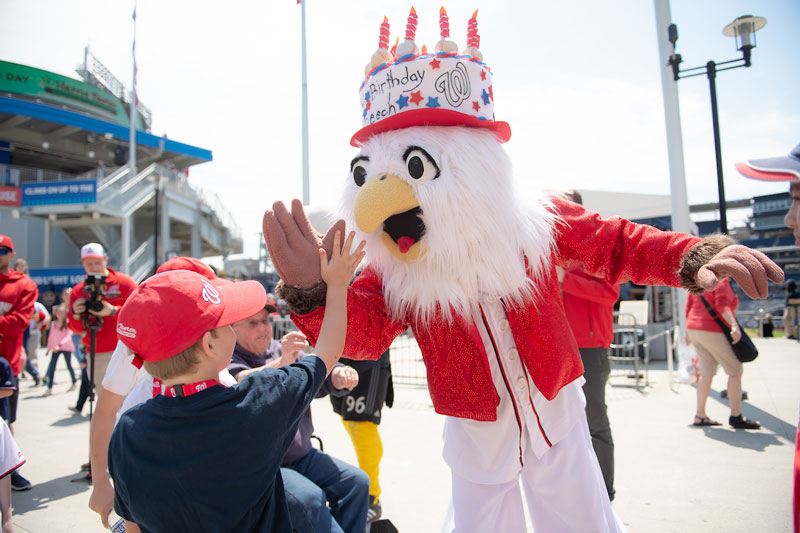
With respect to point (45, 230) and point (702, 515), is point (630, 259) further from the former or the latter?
point (45, 230)

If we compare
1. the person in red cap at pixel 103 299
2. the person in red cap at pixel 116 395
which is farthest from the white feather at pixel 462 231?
the person in red cap at pixel 103 299

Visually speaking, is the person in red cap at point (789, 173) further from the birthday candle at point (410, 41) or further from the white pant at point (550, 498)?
the birthday candle at point (410, 41)

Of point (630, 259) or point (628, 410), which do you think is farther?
point (628, 410)

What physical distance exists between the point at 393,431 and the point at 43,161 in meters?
30.3

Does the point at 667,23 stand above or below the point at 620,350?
above

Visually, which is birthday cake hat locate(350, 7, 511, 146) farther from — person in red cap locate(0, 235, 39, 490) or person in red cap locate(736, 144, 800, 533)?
person in red cap locate(0, 235, 39, 490)

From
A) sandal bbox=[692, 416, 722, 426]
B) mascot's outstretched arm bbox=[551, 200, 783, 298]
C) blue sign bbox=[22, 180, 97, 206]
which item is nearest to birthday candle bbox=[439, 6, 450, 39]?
mascot's outstretched arm bbox=[551, 200, 783, 298]

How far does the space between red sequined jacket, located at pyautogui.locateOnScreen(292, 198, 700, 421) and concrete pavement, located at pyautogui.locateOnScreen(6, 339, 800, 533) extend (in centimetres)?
163

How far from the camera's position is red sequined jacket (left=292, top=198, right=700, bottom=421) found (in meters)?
1.83

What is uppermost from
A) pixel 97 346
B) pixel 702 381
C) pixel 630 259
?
pixel 630 259

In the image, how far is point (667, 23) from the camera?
7.39 metres

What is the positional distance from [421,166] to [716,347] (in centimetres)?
449

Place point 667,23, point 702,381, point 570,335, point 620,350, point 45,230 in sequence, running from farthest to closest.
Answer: point 45,230
point 620,350
point 667,23
point 702,381
point 570,335

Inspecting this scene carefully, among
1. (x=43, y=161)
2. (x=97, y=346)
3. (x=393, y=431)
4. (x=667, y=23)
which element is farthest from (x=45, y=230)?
(x=667, y=23)
